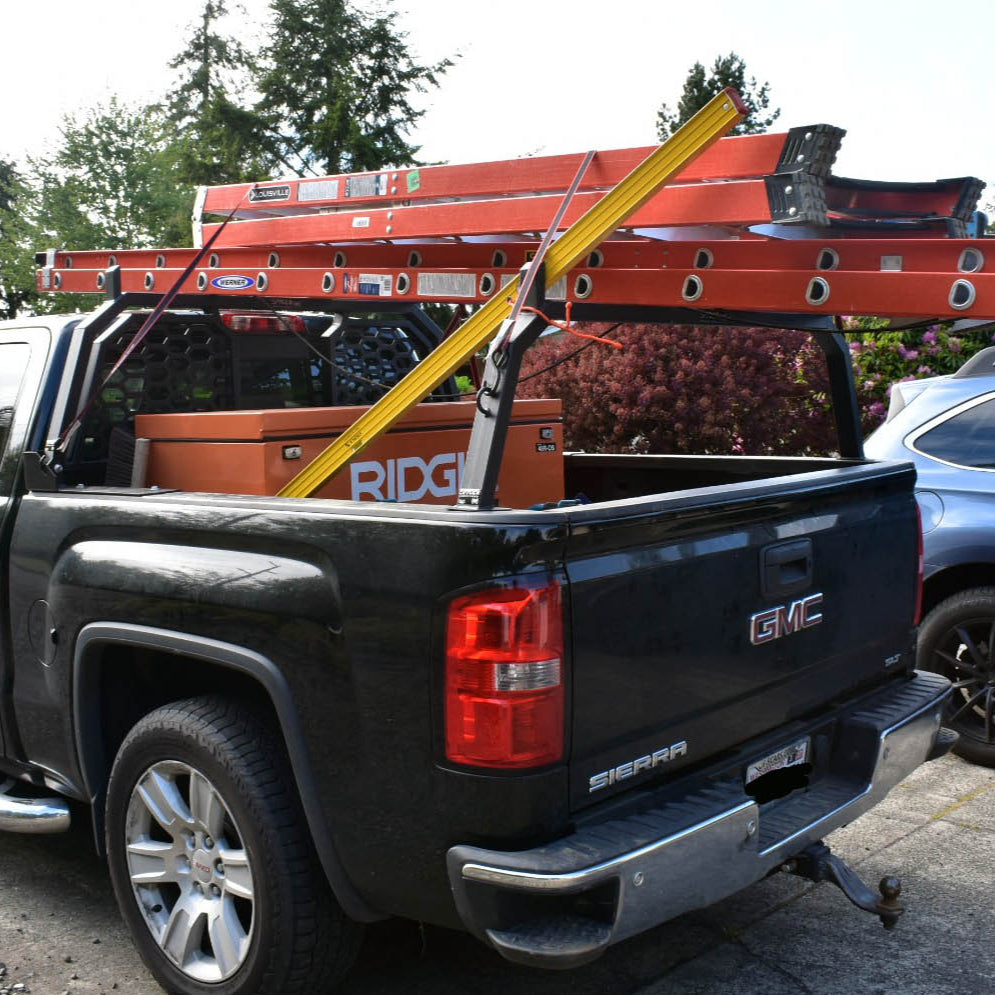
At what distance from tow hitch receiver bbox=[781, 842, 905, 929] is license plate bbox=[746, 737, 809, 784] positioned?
23 cm

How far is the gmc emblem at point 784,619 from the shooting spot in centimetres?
301

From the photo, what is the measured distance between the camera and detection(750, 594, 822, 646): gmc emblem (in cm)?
301

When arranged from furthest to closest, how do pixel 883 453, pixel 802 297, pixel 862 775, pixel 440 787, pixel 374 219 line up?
pixel 883 453, pixel 374 219, pixel 862 775, pixel 802 297, pixel 440 787

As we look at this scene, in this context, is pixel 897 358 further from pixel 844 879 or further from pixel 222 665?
pixel 222 665

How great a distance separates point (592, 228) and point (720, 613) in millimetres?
1029

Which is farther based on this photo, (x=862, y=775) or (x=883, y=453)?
(x=883, y=453)

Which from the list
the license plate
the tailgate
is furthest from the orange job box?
the license plate

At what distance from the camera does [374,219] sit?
3.94 m

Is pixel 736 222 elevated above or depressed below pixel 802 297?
above

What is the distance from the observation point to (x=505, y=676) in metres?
2.46

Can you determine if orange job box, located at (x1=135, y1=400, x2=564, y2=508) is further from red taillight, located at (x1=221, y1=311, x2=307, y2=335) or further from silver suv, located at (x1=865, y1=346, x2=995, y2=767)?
silver suv, located at (x1=865, y1=346, x2=995, y2=767)

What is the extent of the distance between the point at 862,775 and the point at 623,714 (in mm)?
1039

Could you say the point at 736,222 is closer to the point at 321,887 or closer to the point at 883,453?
the point at 321,887

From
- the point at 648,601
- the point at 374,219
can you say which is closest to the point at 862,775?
the point at 648,601
